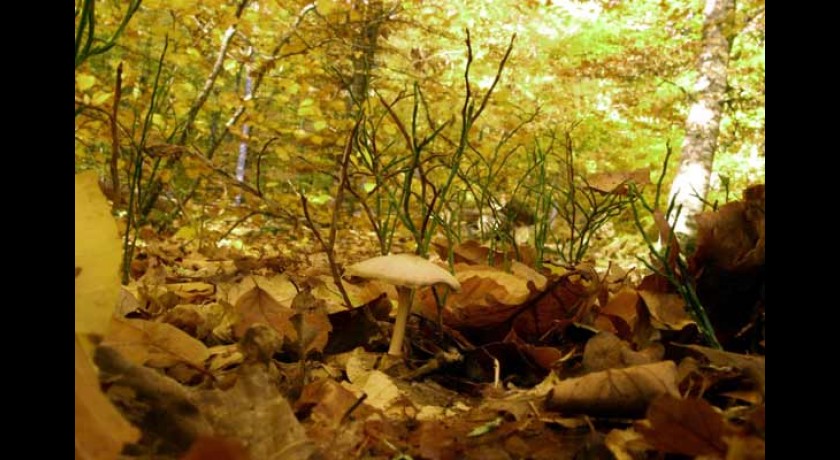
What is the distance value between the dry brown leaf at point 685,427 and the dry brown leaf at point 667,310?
0.35 meters

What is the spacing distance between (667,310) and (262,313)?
648 mm

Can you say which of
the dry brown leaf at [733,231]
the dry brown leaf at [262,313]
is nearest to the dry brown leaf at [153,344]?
the dry brown leaf at [262,313]

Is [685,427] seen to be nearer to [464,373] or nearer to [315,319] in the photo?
[464,373]

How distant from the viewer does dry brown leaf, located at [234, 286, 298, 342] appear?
0.94 meters

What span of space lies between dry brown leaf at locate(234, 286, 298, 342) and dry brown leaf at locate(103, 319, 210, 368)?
0.13 m

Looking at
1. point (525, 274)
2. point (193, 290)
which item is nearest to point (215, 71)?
point (193, 290)

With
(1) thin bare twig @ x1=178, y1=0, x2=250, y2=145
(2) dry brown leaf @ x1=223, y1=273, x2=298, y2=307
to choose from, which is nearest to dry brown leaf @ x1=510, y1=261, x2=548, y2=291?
(2) dry brown leaf @ x1=223, y1=273, x2=298, y2=307

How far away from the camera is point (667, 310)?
0.87 metres

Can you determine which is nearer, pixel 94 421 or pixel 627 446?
pixel 94 421

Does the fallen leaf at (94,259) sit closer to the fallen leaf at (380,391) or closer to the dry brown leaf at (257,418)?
the dry brown leaf at (257,418)

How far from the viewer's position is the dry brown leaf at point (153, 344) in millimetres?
725

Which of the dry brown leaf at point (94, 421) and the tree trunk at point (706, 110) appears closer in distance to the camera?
the dry brown leaf at point (94, 421)

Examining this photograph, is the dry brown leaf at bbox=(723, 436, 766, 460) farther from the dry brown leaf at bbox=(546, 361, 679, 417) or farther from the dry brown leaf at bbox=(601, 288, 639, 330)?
the dry brown leaf at bbox=(601, 288, 639, 330)
